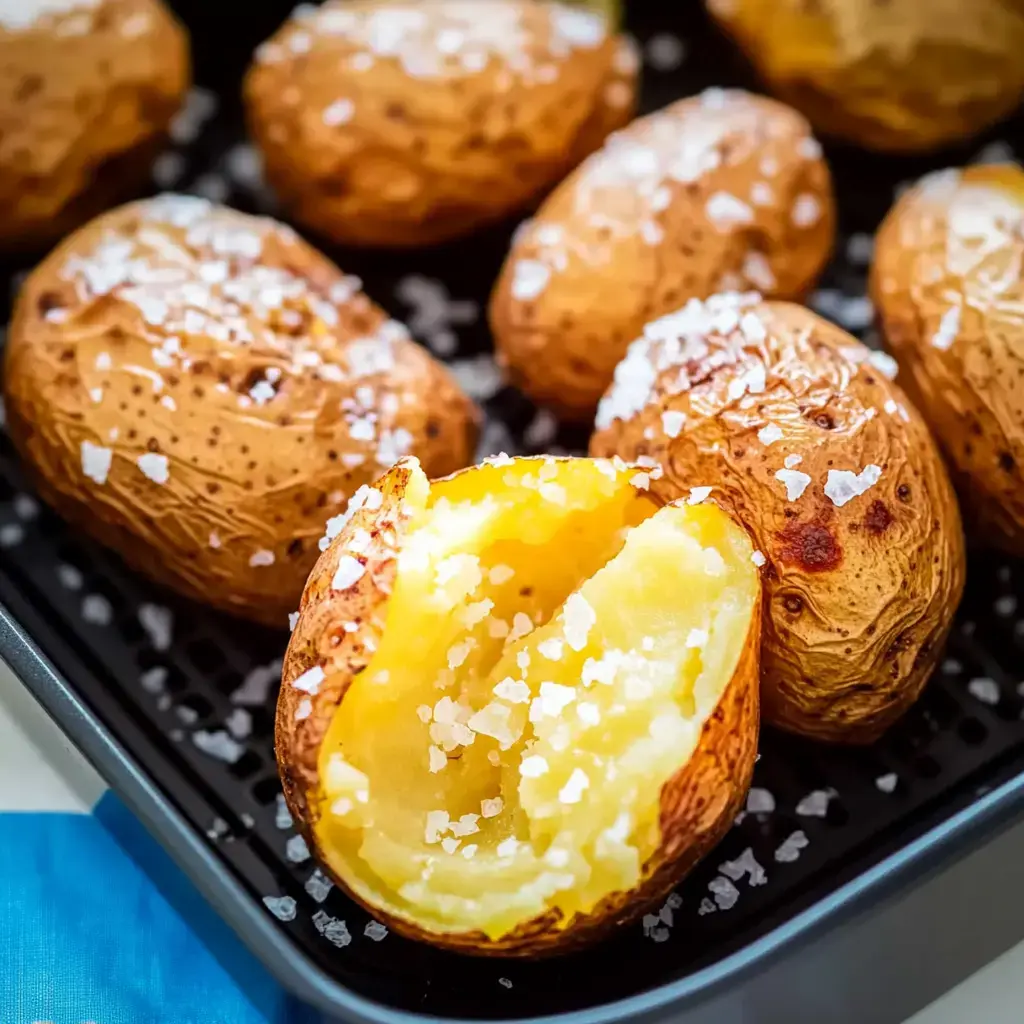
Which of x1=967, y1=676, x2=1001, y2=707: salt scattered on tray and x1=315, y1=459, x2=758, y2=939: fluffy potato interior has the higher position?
x1=315, y1=459, x2=758, y2=939: fluffy potato interior

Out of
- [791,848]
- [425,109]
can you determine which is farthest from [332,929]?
[425,109]

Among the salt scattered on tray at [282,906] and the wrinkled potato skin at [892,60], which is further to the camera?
the wrinkled potato skin at [892,60]

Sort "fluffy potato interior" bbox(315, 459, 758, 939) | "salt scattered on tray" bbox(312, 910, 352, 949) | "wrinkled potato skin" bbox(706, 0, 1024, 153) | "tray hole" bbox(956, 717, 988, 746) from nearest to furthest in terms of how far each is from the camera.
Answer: "fluffy potato interior" bbox(315, 459, 758, 939) < "salt scattered on tray" bbox(312, 910, 352, 949) < "tray hole" bbox(956, 717, 988, 746) < "wrinkled potato skin" bbox(706, 0, 1024, 153)

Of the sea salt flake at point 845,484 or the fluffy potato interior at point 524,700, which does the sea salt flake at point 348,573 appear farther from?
the sea salt flake at point 845,484

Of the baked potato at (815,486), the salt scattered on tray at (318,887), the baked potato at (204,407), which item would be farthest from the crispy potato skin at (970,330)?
the salt scattered on tray at (318,887)

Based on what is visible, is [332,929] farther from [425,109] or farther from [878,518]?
[425,109]

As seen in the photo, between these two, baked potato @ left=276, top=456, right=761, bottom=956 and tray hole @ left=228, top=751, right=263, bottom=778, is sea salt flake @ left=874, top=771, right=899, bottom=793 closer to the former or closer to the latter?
baked potato @ left=276, top=456, right=761, bottom=956

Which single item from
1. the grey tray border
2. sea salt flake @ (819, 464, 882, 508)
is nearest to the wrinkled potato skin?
sea salt flake @ (819, 464, 882, 508)
